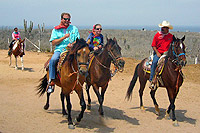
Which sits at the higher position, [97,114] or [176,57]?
[176,57]

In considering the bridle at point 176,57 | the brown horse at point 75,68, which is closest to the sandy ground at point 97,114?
the brown horse at point 75,68

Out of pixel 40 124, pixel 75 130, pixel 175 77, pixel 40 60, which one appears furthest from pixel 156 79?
pixel 40 60

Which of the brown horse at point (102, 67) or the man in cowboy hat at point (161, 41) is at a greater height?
the man in cowboy hat at point (161, 41)

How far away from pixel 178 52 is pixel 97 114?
10.2ft

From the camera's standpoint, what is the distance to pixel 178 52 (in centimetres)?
637

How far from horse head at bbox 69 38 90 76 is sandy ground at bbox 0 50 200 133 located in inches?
67.4

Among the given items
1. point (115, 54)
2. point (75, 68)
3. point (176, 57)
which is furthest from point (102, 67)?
point (176, 57)

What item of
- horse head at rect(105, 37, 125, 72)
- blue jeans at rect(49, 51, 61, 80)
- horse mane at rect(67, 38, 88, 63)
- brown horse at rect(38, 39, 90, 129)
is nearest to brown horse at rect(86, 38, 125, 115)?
horse head at rect(105, 37, 125, 72)

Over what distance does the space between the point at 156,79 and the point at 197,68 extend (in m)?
9.46

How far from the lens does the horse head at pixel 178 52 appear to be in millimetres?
6259

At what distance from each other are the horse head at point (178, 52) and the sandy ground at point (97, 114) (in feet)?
5.96

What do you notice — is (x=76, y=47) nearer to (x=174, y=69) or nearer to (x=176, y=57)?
(x=176, y=57)

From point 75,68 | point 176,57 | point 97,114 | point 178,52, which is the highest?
point 178,52

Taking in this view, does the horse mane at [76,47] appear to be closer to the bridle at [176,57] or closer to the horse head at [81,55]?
the horse head at [81,55]
